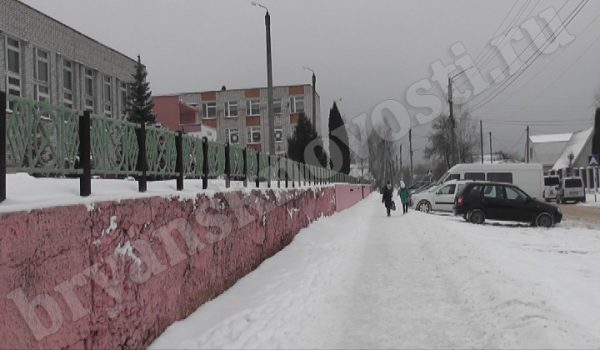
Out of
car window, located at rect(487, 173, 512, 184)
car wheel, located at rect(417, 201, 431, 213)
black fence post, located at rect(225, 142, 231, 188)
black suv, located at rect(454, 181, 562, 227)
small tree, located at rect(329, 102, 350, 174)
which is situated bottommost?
car wheel, located at rect(417, 201, 431, 213)

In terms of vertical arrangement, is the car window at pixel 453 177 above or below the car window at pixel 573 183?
above

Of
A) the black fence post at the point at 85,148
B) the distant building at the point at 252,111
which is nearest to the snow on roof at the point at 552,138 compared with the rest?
the distant building at the point at 252,111

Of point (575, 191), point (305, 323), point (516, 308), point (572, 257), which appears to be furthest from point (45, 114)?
point (575, 191)

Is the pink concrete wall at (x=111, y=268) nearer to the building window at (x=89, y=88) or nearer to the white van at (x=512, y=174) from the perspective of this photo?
the white van at (x=512, y=174)

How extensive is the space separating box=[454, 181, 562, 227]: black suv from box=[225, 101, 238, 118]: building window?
44.5 meters

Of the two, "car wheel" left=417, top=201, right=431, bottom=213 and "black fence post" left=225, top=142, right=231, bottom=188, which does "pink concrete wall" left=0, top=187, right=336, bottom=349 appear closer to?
"black fence post" left=225, top=142, right=231, bottom=188

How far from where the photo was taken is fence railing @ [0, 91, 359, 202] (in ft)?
13.1

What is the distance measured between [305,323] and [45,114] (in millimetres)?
3496

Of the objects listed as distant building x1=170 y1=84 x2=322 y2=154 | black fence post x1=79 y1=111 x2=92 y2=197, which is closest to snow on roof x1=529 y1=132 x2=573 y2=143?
distant building x1=170 y1=84 x2=322 y2=154

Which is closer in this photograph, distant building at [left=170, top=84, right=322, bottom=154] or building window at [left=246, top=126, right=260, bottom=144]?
distant building at [left=170, top=84, right=322, bottom=154]

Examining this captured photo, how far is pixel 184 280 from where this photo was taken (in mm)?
6566

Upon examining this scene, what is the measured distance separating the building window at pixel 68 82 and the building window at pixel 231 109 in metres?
34.5

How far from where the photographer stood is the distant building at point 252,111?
6066 centimetres

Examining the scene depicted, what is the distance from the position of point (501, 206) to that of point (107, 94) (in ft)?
75.8
